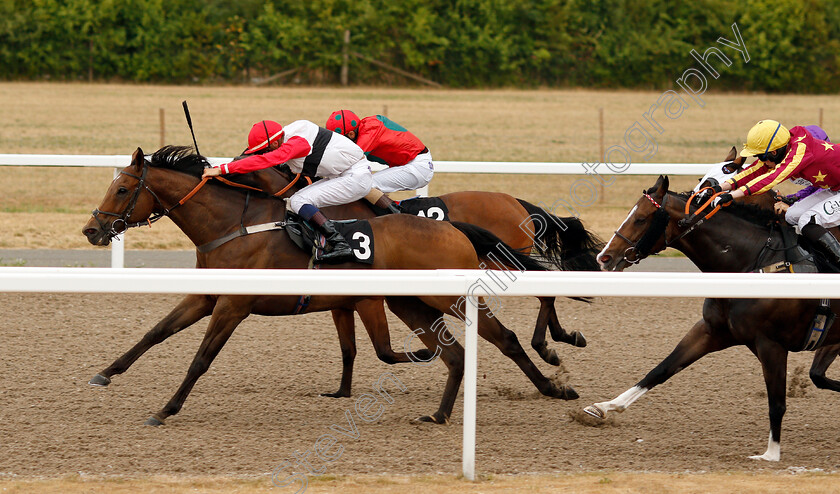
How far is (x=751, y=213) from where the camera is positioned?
541 cm

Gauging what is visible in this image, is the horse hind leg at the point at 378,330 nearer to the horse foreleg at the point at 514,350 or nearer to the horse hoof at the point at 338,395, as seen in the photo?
the horse hoof at the point at 338,395

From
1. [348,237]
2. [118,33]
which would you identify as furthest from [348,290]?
[118,33]

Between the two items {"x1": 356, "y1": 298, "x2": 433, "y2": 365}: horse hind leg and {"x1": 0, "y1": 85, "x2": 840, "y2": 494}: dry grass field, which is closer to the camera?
{"x1": 0, "y1": 85, "x2": 840, "y2": 494}: dry grass field

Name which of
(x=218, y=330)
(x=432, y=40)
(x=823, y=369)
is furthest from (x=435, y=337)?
(x=432, y=40)

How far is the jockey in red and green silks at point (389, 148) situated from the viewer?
7004 mm

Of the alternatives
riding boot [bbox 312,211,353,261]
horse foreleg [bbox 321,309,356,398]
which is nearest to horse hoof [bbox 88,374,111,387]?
horse foreleg [bbox 321,309,356,398]

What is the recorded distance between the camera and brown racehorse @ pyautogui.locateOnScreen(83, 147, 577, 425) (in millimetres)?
5418

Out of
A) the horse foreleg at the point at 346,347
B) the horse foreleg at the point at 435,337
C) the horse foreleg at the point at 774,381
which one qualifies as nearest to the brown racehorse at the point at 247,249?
the horse foreleg at the point at 435,337

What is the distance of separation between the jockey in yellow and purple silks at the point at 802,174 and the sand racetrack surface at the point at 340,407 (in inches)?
40.3

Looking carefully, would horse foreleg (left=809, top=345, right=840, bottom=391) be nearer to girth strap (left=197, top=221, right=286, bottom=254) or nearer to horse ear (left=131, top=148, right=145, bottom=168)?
girth strap (left=197, top=221, right=286, bottom=254)

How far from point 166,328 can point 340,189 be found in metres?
1.31

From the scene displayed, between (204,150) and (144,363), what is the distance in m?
14.5

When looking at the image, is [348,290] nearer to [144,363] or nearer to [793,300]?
[793,300]

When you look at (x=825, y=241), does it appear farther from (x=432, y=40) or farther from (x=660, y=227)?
(x=432, y=40)
